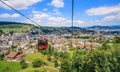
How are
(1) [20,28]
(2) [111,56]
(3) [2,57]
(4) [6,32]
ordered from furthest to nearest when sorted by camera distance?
(1) [20,28] → (4) [6,32] → (3) [2,57] → (2) [111,56]

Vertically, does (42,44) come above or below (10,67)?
above

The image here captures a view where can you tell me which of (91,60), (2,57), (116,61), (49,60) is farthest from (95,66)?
(2,57)

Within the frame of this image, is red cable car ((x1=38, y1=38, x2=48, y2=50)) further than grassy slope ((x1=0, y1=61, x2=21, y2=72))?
No

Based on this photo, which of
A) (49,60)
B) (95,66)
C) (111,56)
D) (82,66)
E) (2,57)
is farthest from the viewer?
(2,57)

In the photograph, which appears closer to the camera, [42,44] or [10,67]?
[42,44]

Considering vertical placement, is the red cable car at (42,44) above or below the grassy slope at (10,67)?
above

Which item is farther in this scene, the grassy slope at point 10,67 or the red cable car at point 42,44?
the grassy slope at point 10,67

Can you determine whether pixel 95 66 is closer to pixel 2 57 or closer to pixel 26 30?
pixel 2 57

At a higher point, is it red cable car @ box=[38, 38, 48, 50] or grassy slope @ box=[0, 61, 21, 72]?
red cable car @ box=[38, 38, 48, 50]

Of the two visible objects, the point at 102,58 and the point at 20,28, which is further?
the point at 20,28

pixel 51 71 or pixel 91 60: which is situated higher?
pixel 91 60
